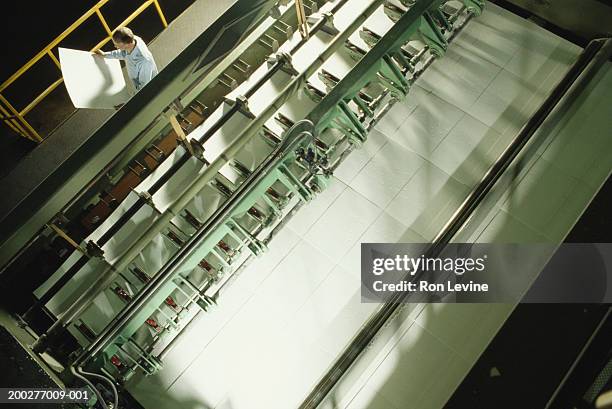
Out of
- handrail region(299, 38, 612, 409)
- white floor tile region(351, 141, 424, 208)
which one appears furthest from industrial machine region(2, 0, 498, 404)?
handrail region(299, 38, 612, 409)

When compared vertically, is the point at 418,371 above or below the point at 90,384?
above

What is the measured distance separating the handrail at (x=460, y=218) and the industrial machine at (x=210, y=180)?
3.19ft

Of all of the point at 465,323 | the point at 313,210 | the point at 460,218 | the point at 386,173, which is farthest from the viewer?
the point at 386,173

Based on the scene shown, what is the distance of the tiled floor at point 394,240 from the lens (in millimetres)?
3842

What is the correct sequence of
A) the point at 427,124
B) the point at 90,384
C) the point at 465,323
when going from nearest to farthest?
1. the point at 90,384
2. the point at 465,323
3. the point at 427,124

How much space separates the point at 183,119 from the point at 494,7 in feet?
11.7

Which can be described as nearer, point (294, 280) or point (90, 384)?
point (90, 384)

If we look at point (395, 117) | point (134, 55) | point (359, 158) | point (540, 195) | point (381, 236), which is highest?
point (540, 195)

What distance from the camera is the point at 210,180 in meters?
3.46

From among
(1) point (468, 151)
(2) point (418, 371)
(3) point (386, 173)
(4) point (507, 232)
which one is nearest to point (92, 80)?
(3) point (386, 173)

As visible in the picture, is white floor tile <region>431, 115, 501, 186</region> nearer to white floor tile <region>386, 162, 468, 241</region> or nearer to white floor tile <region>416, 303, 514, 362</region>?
white floor tile <region>386, 162, 468, 241</region>

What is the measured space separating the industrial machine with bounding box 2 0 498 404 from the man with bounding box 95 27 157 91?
2.35 feet

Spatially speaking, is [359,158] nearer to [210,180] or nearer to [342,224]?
[342,224]

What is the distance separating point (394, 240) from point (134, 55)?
289 cm
